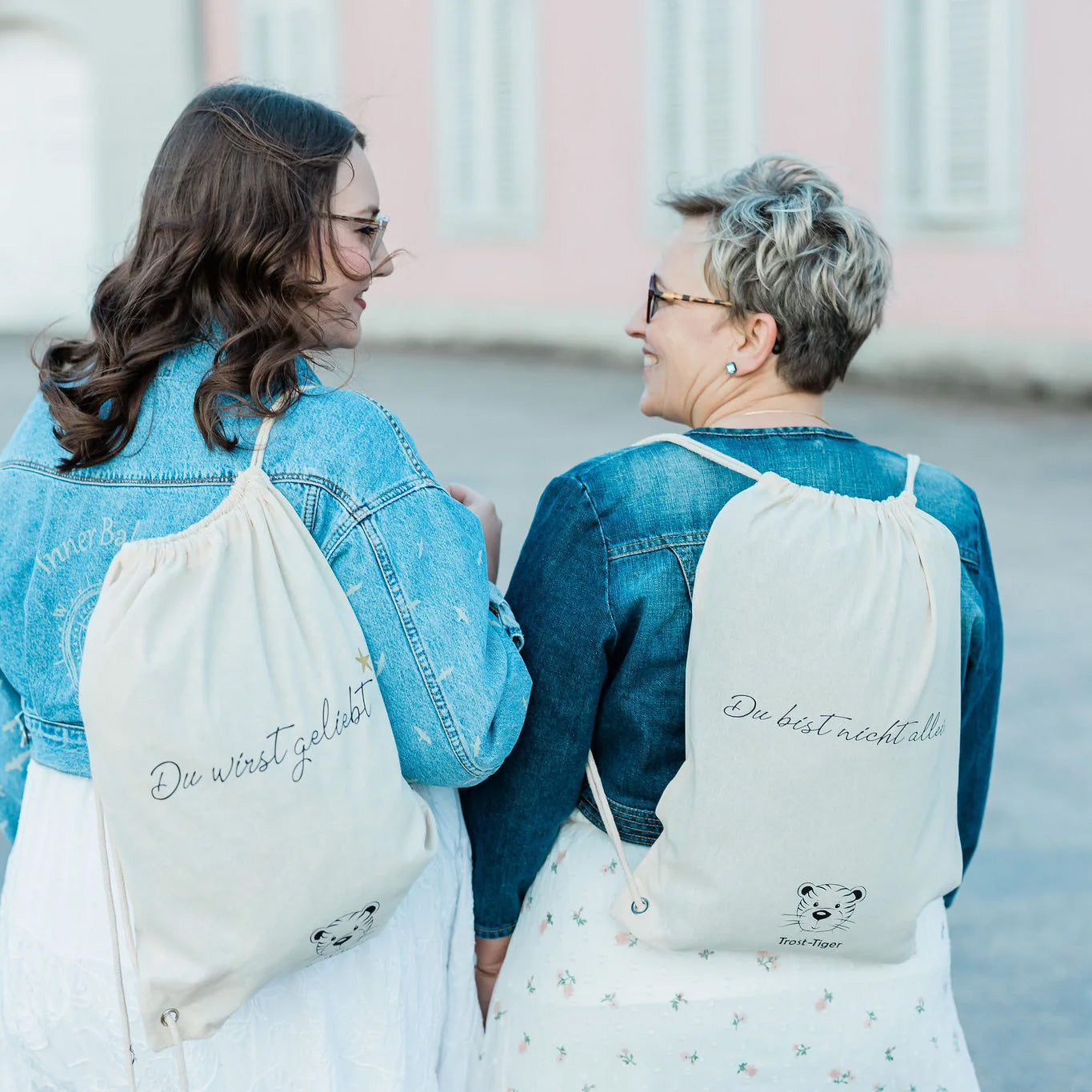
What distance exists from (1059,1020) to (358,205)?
215 centimetres

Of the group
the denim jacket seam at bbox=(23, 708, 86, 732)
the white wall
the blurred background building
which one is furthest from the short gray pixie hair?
the white wall

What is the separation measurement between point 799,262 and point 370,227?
0.50 m

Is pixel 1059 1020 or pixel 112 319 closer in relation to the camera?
pixel 112 319

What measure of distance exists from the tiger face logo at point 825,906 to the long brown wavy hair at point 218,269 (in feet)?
2.44

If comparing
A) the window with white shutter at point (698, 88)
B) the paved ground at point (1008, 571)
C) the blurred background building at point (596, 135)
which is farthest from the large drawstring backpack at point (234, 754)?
the window with white shutter at point (698, 88)

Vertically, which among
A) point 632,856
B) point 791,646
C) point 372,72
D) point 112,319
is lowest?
point 632,856

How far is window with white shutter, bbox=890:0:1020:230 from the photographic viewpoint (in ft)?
30.9

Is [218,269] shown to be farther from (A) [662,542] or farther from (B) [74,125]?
(B) [74,125]

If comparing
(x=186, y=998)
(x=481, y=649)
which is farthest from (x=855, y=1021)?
(x=186, y=998)

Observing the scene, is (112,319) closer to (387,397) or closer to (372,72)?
(387,397)

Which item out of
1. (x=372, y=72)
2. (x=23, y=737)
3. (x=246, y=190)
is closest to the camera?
(x=246, y=190)

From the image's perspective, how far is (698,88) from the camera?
36.2 ft

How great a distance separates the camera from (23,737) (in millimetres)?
1701

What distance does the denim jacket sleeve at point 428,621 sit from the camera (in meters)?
1.42
